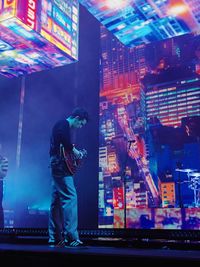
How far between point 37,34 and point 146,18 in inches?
77.8

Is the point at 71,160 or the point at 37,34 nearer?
the point at 71,160

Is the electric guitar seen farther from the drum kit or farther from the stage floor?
the drum kit

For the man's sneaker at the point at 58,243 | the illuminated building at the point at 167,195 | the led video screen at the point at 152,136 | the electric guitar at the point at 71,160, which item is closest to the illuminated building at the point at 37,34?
the led video screen at the point at 152,136

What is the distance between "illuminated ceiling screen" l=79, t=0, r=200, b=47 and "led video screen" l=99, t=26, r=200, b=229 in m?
0.17

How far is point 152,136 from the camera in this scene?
579cm

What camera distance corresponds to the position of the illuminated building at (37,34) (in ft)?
17.5

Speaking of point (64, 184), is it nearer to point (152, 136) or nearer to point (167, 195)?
point (167, 195)

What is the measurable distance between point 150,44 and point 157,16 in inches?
20.6

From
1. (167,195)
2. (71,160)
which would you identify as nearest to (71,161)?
(71,160)

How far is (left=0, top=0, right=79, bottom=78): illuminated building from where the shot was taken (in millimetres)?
5344

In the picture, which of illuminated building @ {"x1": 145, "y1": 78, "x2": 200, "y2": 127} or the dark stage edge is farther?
illuminated building @ {"x1": 145, "y1": 78, "x2": 200, "y2": 127}

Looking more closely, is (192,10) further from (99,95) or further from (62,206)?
(62,206)

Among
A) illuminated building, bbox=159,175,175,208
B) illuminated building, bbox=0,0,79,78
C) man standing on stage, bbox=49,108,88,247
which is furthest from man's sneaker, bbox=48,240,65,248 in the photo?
illuminated building, bbox=0,0,79,78

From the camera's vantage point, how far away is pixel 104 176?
19.9 feet
